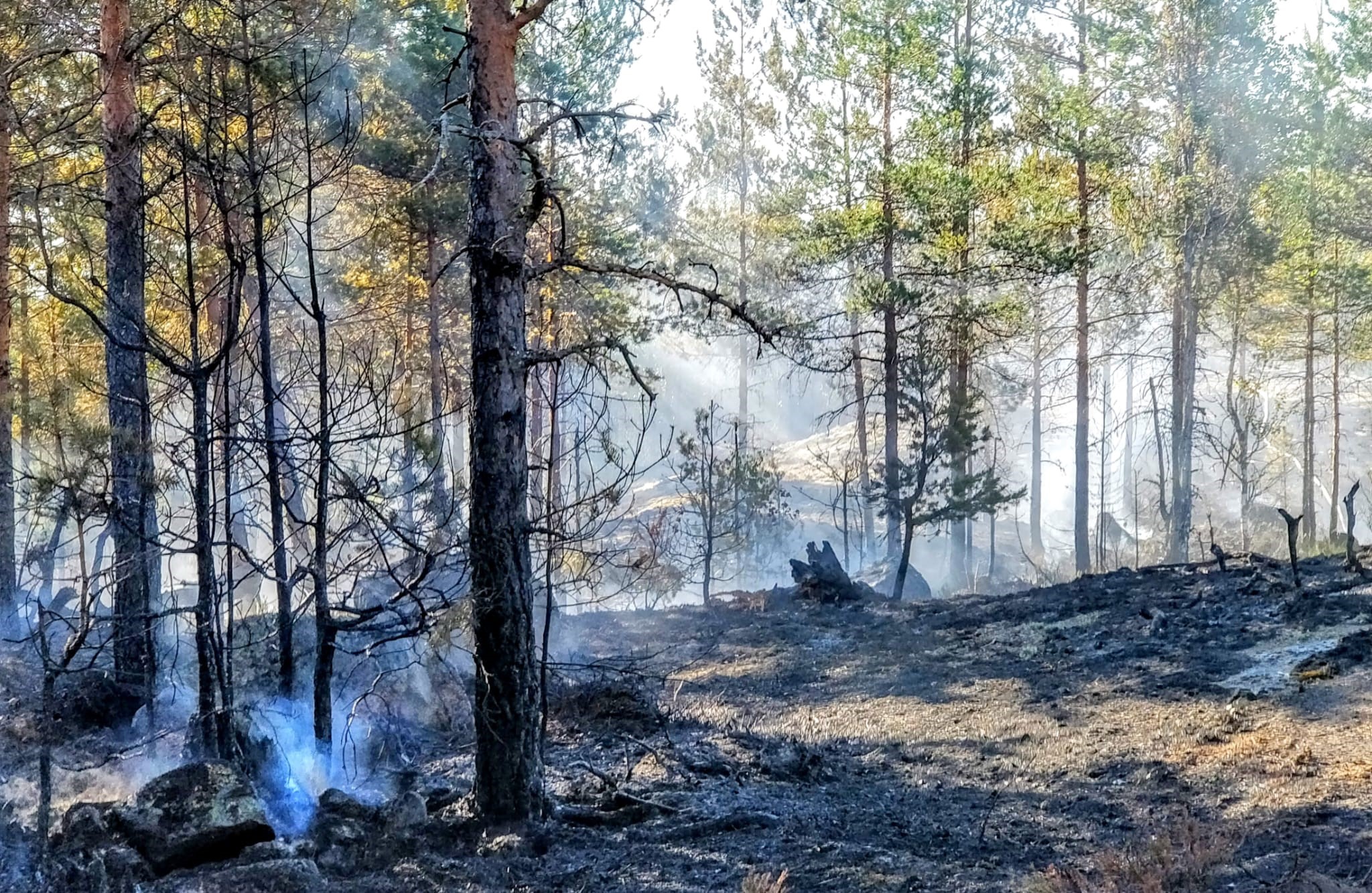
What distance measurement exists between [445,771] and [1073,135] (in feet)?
59.0

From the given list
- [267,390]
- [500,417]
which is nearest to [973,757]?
[500,417]

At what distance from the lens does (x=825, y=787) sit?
297 inches

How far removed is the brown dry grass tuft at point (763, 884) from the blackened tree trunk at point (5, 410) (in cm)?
1066

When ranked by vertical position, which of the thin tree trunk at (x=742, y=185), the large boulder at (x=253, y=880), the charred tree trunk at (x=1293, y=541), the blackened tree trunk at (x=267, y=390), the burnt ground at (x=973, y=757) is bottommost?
the burnt ground at (x=973, y=757)

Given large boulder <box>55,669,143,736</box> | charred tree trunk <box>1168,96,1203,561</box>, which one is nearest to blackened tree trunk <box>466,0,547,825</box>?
large boulder <box>55,669,143,736</box>

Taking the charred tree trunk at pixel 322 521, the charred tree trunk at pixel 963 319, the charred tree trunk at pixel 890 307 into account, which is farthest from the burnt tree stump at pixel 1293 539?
the charred tree trunk at pixel 322 521

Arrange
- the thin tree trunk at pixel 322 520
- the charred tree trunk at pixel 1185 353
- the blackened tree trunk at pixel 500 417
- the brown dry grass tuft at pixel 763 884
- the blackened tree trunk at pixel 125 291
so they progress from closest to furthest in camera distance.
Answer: the brown dry grass tuft at pixel 763 884 → the blackened tree trunk at pixel 500 417 → the thin tree trunk at pixel 322 520 → the blackened tree trunk at pixel 125 291 → the charred tree trunk at pixel 1185 353

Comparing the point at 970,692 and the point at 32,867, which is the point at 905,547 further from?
the point at 32,867

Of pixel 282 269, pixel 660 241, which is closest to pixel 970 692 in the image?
pixel 282 269

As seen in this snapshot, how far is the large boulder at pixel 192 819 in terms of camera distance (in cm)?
512

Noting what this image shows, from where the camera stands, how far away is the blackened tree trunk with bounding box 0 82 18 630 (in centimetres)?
1227

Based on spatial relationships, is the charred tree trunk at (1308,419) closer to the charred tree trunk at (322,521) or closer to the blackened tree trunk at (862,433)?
the blackened tree trunk at (862,433)

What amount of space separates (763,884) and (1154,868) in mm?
1912

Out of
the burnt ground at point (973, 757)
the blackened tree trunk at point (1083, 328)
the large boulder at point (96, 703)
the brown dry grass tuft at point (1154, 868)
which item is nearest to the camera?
the brown dry grass tuft at point (1154, 868)
